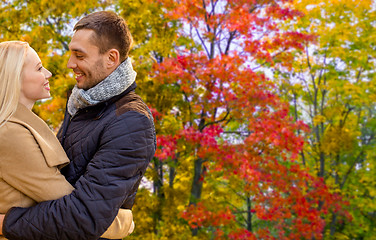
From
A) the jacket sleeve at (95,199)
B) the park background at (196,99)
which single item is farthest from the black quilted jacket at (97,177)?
the park background at (196,99)

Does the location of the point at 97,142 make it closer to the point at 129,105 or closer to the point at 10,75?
the point at 129,105

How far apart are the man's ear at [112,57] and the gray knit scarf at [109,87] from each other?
0.03m

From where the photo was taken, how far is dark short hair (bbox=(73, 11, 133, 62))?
5.36 feet

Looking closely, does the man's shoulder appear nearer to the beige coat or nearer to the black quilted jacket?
the black quilted jacket

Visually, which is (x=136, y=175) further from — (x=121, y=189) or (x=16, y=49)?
(x=16, y=49)

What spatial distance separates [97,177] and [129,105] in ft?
1.16

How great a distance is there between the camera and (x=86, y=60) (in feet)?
5.39

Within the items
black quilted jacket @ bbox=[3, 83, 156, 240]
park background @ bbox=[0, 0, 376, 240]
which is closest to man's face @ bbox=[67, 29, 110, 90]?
black quilted jacket @ bbox=[3, 83, 156, 240]

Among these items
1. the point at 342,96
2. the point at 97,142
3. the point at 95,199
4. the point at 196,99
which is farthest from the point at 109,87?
the point at 342,96

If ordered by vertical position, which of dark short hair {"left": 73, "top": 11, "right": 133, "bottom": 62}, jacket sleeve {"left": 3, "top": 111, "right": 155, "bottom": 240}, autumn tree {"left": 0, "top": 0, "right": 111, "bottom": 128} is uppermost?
autumn tree {"left": 0, "top": 0, "right": 111, "bottom": 128}

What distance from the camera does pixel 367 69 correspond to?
12.5 metres

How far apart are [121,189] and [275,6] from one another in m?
8.07

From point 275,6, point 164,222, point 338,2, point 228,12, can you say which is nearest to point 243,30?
point 228,12

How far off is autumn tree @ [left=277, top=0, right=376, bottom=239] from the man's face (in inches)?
430
